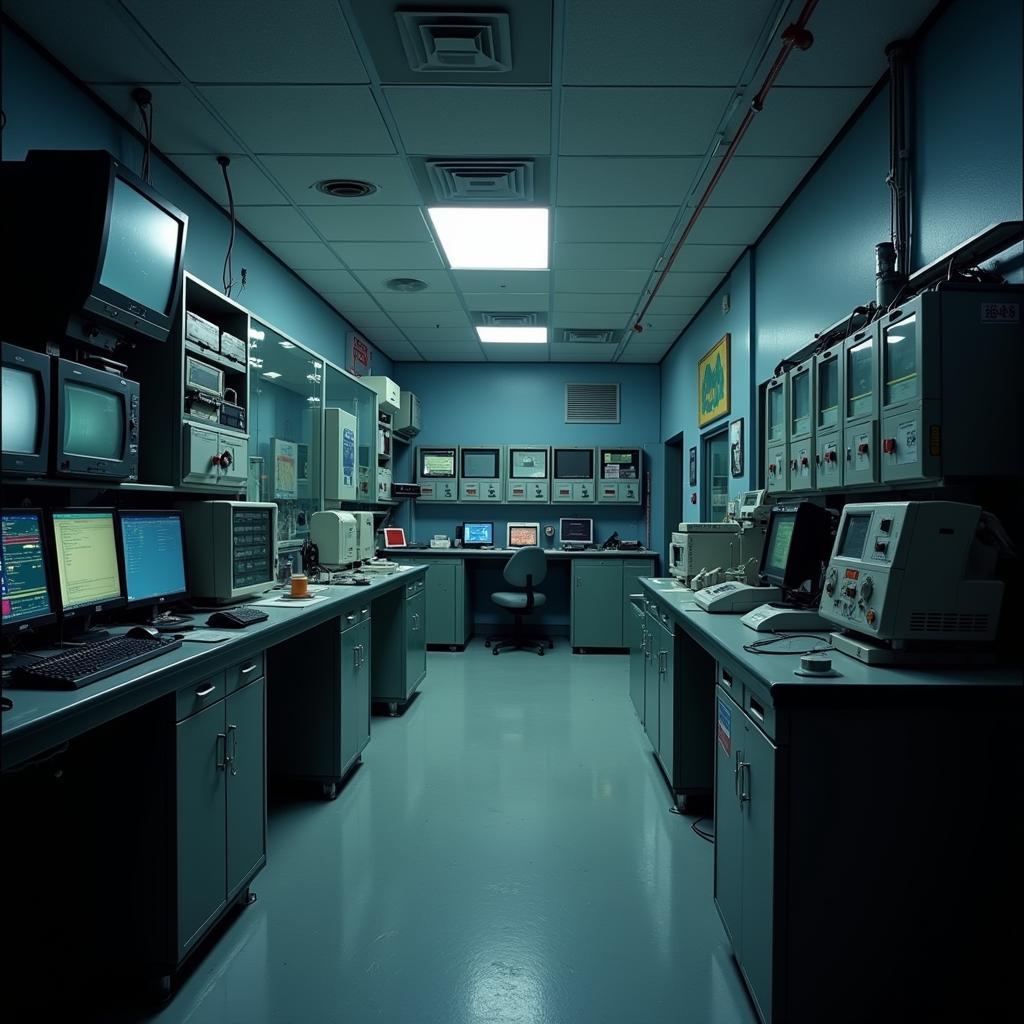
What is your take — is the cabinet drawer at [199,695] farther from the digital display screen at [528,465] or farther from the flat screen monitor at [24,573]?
the digital display screen at [528,465]

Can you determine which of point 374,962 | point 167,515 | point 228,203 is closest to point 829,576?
point 374,962

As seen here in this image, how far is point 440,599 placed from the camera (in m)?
6.12

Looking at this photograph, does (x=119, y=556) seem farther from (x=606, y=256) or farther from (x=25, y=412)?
(x=606, y=256)

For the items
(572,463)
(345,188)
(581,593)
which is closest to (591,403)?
(572,463)

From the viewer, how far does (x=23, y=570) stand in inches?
69.9

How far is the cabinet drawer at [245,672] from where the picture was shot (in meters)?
2.08

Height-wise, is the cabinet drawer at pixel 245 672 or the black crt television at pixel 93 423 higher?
the black crt television at pixel 93 423

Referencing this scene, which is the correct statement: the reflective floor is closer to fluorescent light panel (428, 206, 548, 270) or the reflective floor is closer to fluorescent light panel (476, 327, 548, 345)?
fluorescent light panel (428, 206, 548, 270)

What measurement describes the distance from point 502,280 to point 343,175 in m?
1.64

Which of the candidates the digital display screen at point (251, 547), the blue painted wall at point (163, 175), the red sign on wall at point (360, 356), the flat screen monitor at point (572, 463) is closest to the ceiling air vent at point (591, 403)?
the flat screen monitor at point (572, 463)

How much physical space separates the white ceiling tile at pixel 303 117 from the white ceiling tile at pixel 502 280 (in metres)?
1.60

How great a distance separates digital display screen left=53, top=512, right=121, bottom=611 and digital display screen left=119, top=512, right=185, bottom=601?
5 centimetres

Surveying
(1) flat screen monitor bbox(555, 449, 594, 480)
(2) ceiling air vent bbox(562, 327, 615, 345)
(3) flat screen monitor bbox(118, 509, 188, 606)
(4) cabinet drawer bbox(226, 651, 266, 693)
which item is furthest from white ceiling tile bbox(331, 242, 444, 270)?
(1) flat screen monitor bbox(555, 449, 594, 480)

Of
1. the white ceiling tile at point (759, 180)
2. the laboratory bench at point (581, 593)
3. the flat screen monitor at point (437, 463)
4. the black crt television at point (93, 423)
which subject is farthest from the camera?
the flat screen monitor at point (437, 463)
